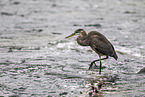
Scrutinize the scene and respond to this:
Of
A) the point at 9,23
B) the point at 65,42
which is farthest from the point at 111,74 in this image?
the point at 9,23

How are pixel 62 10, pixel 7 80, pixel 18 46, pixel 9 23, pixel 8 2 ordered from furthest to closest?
pixel 8 2 → pixel 62 10 → pixel 9 23 → pixel 18 46 → pixel 7 80

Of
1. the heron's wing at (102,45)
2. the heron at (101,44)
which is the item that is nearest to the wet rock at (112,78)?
the heron at (101,44)

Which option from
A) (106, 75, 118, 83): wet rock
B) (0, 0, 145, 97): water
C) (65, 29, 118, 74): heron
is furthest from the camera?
(65, 29, 118, 74): heron

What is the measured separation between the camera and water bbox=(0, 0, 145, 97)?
7.63 metres

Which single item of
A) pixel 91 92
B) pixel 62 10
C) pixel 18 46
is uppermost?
pixel 62 10

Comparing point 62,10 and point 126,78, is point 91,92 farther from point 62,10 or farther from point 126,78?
point 62,10

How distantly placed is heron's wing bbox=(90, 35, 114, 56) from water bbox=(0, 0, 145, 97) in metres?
0.56

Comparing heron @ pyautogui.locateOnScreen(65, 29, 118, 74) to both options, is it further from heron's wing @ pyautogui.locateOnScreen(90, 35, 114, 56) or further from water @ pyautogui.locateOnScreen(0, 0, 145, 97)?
water @ pyautogui.locateOnScreen(0, 0, 145, 97)

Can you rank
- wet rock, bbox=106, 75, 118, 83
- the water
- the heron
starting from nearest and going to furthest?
the water, wet rock, bbox=106, 75, 118, 83, the heron

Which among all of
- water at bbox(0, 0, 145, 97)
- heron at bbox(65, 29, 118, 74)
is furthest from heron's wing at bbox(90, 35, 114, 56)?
water at bbox(0, 0, 145, 97)

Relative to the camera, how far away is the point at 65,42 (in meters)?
12.3

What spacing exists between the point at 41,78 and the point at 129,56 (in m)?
3.50

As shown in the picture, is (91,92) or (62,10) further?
(62,10)

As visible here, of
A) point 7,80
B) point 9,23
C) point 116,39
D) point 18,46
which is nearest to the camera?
point 7,80
